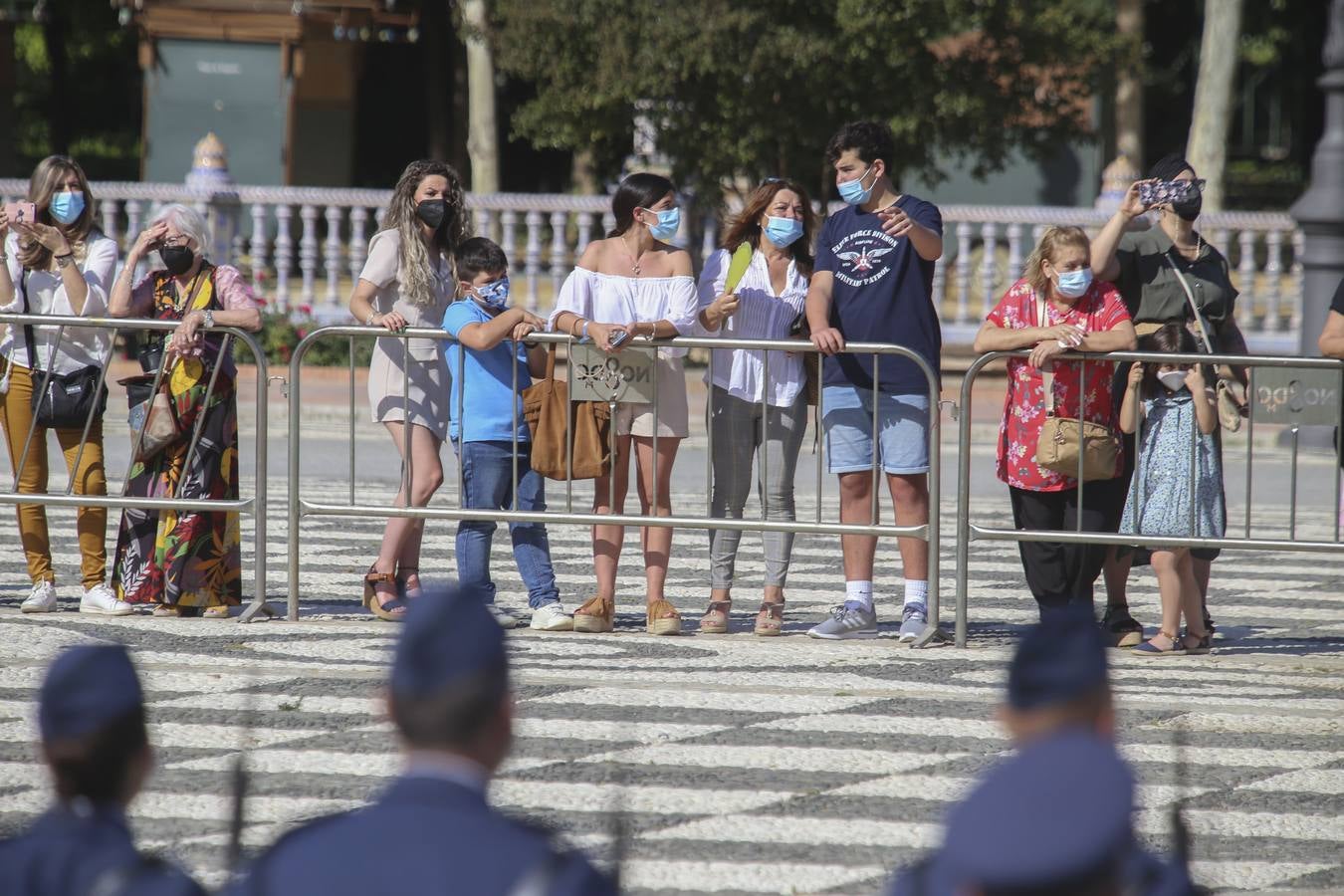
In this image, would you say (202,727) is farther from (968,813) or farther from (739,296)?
(968,813)

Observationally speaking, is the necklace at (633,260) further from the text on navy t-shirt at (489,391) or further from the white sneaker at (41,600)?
the white sneaker at (41,600)

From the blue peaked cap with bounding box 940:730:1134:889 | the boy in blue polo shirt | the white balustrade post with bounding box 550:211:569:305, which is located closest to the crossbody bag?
the boy in blue polo shirt

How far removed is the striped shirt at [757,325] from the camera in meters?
8.55

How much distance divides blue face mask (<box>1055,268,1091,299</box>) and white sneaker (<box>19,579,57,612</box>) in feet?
14.1

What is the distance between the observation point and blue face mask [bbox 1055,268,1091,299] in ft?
26.6

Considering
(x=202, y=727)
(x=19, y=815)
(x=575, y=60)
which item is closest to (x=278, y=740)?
(x=202, y=727)

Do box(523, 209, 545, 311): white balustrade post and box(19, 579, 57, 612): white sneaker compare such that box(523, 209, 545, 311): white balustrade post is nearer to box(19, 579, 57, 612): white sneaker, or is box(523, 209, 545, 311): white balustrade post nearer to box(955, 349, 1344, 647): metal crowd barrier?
box(19, 579, 57, 612): white sneaker

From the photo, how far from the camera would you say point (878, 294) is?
27.9ft

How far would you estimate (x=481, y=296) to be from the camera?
8.57m

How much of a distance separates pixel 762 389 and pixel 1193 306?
1.72 metres

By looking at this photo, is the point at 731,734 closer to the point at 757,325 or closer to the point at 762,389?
the point at 762,389

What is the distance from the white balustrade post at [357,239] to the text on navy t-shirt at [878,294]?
44.0 ft

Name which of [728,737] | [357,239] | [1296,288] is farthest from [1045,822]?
[1296,288]

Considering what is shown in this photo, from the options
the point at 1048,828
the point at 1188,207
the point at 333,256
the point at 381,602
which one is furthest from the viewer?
the point at 333,256
